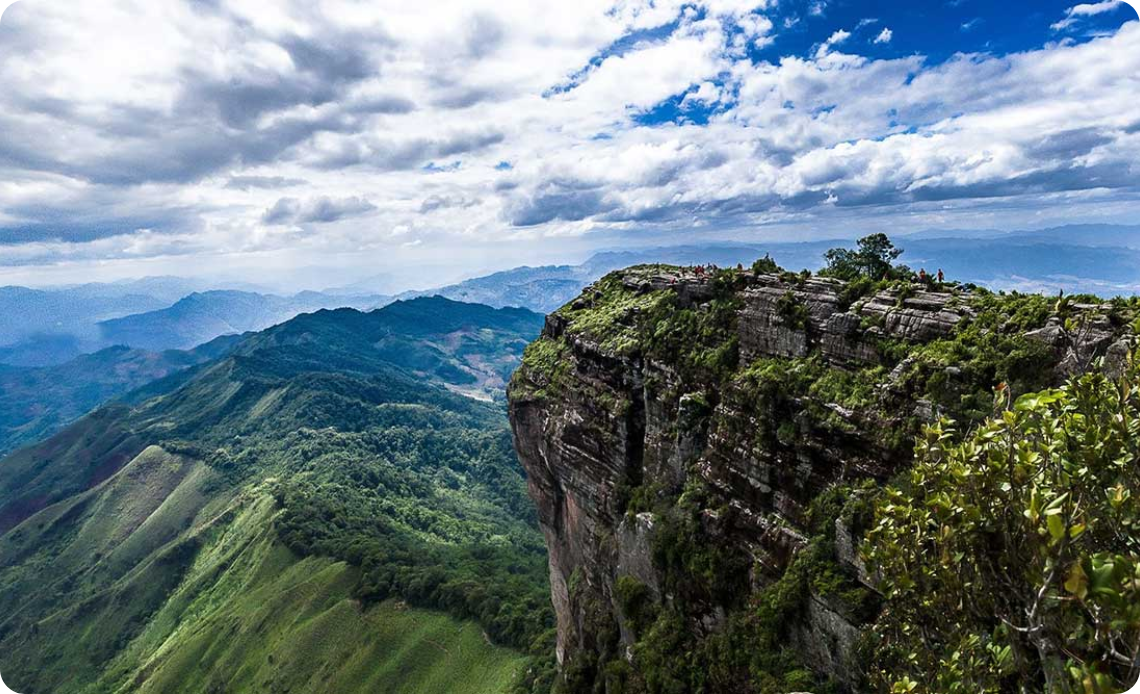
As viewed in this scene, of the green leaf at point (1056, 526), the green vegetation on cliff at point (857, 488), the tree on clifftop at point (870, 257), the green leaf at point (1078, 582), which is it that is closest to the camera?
the green leaf at point (1078, 582)

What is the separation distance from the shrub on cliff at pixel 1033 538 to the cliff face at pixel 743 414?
257 inches

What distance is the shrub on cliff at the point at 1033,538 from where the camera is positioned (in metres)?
5.50

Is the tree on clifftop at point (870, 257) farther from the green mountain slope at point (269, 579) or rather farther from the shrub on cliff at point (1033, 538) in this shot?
the green mountain slope at point (269, 579)

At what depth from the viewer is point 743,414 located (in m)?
26.0

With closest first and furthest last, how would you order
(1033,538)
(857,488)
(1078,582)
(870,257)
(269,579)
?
(1078,582) → (1033,538) → (857,488) → (870,257) → (269,579)

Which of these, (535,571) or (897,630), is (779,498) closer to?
(897,630)

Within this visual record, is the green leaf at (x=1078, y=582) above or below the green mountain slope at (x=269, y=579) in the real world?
above

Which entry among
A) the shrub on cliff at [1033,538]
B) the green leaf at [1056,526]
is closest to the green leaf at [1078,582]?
the shrub on cliff at [1033,538]

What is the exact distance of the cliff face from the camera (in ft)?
64.3

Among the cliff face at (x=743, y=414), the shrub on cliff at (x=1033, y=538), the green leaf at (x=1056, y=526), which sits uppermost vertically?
the green leaf at (x=1056, y=526)

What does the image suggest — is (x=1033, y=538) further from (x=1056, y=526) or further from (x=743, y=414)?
(x=743, y=414)

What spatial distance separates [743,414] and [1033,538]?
2059 cm

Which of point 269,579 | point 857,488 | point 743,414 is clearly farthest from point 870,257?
point 269,579

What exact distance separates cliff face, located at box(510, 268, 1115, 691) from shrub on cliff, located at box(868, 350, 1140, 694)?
21.4 ft
